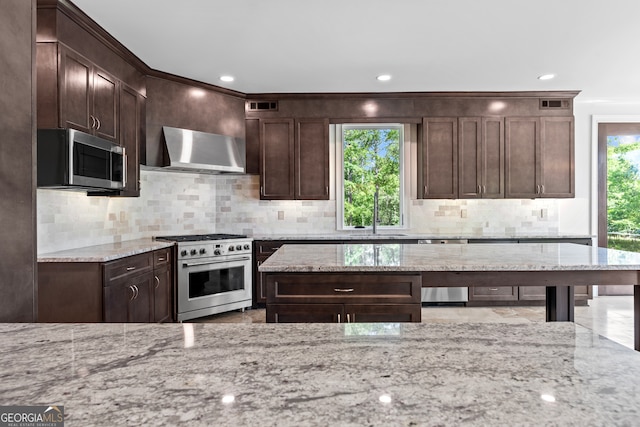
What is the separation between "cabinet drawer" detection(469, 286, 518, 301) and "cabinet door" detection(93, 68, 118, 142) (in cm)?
401

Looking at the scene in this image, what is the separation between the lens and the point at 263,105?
4.74 m

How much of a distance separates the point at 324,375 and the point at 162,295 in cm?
338

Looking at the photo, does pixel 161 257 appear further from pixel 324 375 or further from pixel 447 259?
pixel 324 375

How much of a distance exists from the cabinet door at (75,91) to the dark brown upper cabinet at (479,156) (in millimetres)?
3852

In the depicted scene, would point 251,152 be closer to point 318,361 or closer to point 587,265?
point 587,265

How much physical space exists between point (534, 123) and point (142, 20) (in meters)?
4.33

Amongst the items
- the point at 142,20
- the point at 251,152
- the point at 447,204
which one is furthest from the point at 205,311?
the point at 447,204

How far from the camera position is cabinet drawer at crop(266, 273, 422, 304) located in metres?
2.16

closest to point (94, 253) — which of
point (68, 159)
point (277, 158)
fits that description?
point (68, 159)

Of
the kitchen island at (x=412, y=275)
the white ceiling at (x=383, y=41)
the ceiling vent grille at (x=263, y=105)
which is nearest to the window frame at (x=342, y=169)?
the white ceiling at (x=383, y=41)

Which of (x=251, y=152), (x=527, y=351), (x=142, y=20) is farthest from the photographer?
(x=251, y=152)

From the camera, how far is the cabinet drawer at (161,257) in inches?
138

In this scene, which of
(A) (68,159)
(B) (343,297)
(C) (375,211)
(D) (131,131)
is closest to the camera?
(B) (343,297)

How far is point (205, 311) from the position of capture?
159 inches
